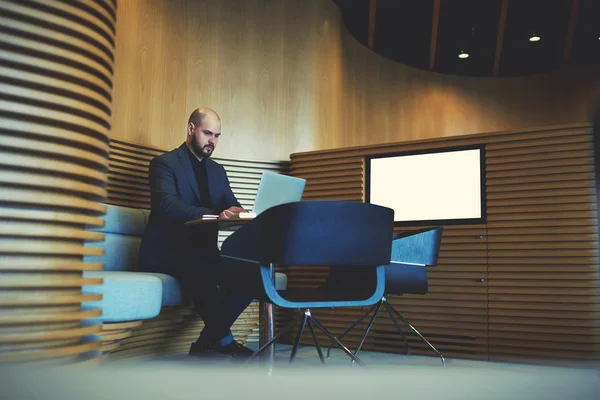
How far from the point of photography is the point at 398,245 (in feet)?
13.9

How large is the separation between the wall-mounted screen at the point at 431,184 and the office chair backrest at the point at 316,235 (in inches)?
78.0

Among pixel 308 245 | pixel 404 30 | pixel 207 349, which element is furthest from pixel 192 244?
pixel 404 30

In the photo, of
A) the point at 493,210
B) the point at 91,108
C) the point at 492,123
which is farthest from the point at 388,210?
the point at 492,123

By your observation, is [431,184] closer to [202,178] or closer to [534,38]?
[202,178]

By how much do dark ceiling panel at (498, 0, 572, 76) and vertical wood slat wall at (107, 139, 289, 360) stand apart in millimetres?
4524

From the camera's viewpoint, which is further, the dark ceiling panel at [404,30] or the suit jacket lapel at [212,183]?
the dark ceiling panel at [404,30]

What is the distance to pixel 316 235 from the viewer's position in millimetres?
3059

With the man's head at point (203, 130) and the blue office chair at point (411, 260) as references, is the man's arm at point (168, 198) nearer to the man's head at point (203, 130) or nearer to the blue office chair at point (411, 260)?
the man's head at point (203, 130)

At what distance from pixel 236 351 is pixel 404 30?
5947 mm

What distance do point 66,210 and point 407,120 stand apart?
6.97m

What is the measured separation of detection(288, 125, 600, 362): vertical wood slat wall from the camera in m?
4.57

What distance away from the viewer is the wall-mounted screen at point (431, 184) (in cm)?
503

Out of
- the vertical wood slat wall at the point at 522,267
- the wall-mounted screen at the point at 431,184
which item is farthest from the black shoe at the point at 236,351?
the wall-mounted screen at the point at 431,184

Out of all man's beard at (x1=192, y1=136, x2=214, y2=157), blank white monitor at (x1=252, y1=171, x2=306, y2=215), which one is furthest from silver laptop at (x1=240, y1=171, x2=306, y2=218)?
man's beard at (x1=192, y1=136, x2=214, y2=157)
